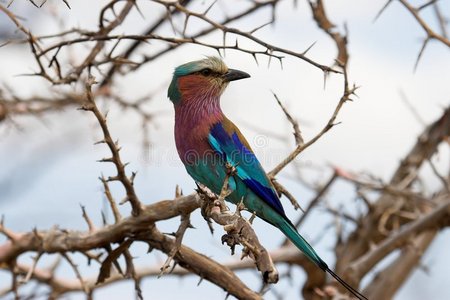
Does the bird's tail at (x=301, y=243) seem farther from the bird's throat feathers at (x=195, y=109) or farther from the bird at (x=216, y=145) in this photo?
the bird's throat feathers at (x=195, y=109)

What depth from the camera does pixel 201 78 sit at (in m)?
4.96

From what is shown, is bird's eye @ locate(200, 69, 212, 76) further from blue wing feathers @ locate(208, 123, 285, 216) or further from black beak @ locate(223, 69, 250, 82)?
blue wing feathers @ locate(208, 123, 285, 216)

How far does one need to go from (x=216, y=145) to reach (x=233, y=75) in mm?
602

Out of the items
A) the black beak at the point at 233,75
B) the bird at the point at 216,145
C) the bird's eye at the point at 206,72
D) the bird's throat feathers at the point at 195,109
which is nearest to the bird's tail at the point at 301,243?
the bird at the point at 216,145

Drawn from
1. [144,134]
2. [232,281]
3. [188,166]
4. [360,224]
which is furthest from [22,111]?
[360,224]

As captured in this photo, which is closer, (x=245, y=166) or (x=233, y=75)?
(x=245, y=166)

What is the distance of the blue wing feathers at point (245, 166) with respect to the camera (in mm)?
4570

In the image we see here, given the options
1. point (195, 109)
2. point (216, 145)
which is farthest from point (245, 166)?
point (195, 109)

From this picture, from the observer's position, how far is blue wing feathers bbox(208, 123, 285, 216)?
457 cm

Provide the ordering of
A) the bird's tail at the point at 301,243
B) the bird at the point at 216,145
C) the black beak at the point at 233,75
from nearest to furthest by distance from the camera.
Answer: the bird's tail at the point at 301,243 < the bird at the point at 216,145 < the black beak at the point at 233,75

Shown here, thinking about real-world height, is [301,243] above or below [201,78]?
below

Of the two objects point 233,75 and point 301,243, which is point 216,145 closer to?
point 233,75

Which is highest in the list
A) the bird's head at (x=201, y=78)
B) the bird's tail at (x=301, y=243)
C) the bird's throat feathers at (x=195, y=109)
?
the bird's head at (x=201, y=78)

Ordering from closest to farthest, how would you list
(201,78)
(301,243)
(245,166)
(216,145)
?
(301,243), (216,145), (245,166), (201,78)
